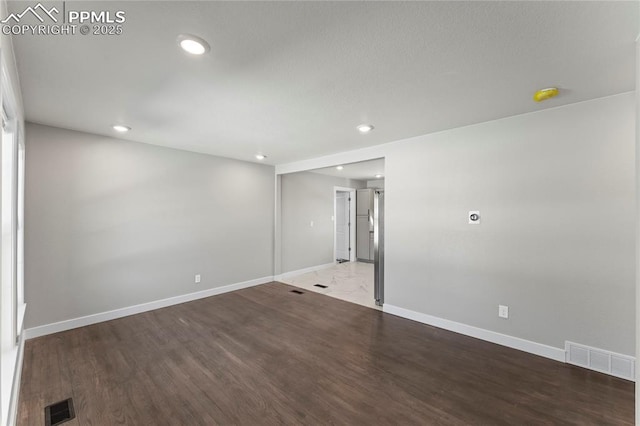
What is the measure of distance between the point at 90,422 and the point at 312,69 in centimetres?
293

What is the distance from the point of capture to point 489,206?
3051 mm

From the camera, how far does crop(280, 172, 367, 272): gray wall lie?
5.92 m

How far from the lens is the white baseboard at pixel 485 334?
2.67 m

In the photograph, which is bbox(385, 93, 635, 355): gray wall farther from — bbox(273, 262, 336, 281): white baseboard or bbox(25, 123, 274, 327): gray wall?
bbox(25, 123, 274, 327): gray wall

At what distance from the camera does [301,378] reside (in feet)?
7.77

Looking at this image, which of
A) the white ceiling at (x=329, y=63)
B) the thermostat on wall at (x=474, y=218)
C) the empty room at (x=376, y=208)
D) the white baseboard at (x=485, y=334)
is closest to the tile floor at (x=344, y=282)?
the empty room at (x=376, y=208)

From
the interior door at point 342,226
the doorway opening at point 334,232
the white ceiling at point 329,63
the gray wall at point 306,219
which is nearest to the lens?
the white ceiling at point 329,63

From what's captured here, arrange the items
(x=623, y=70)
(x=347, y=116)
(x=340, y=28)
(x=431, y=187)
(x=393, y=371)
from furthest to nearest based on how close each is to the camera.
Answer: (x=431, y=187)
(x=347, y=116)
(x=393, y=371)
(x=623, y=70)
(x=340, y=28)

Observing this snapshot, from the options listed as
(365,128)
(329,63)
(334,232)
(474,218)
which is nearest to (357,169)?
(334,232)

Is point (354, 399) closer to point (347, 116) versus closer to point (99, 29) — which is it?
point (347, 116)

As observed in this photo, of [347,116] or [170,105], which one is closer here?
[170,105]

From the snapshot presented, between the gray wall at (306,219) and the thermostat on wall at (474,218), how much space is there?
3.68 meters

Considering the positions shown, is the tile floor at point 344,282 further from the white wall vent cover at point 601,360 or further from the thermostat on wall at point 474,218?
the white wall vent cover at point 601,360

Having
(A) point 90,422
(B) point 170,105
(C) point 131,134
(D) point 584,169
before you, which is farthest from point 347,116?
(A) point 90,422
